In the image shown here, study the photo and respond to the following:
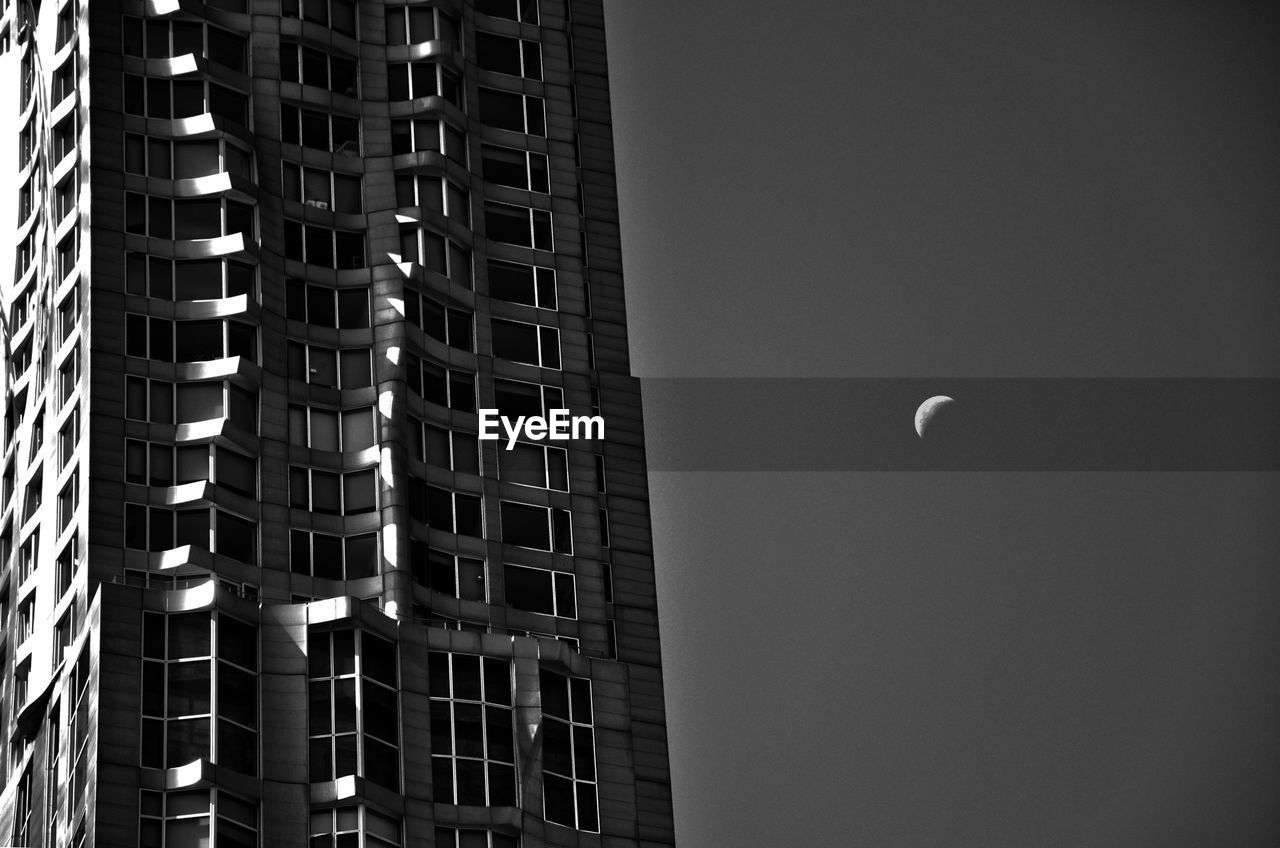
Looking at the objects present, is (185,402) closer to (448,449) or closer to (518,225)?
(448,449)

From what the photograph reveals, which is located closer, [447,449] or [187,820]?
[187,820]

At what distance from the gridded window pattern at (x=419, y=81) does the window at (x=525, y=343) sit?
11.7 meters

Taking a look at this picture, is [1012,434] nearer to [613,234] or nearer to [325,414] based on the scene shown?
[613,234]

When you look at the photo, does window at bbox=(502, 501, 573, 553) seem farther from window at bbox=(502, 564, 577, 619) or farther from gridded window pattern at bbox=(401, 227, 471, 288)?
gridded window pattern at bbox=(401, 227, 471, 288)

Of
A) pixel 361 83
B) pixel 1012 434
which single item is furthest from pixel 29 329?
pixel 1012 434

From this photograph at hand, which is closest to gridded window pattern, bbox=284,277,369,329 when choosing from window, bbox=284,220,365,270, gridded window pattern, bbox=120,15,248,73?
window, bbox=284,220,365,270

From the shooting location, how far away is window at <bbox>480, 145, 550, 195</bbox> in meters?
112

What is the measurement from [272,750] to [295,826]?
2955 millimetres

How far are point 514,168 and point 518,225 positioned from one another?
10.5ft

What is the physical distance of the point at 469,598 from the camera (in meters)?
98.1

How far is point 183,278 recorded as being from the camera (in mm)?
101688

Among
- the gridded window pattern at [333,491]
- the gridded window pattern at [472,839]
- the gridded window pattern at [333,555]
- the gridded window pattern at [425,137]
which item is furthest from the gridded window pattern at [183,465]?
the gridded window pattern at [425,137]

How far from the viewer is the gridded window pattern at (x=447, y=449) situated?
10119 cm

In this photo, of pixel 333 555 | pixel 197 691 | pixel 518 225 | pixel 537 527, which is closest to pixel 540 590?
pixel 537 527
